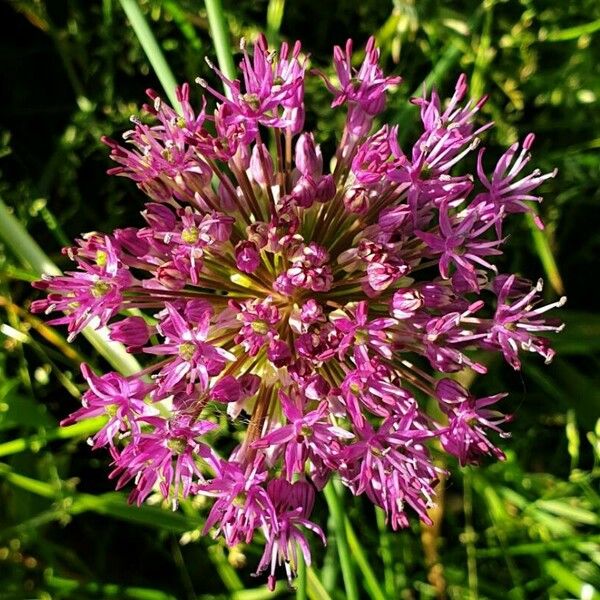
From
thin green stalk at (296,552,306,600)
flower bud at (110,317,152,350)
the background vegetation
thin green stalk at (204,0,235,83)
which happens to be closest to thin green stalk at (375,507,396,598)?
the background vegetation

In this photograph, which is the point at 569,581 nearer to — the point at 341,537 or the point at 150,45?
the point at 341,537

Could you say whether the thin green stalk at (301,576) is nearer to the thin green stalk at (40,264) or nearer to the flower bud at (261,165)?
the thin green stalk at (40,264)

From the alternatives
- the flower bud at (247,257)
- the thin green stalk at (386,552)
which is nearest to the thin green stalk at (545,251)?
the thin green stalk at (386,552)

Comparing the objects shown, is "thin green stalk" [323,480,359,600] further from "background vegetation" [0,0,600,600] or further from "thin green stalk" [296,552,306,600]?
"background vegetation" [0,0,600,600]

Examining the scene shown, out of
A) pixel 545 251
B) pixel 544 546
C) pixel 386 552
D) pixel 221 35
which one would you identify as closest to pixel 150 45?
pixel 221 35

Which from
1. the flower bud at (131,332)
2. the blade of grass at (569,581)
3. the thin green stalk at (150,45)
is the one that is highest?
the thin green stalk at (150,45)
